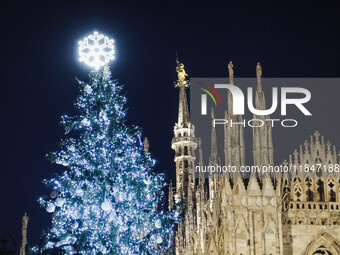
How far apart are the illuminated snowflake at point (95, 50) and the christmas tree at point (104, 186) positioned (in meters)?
0.54

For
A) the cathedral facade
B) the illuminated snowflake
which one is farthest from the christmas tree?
the cathedral facade

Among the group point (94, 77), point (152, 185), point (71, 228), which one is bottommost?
point (71, 228)

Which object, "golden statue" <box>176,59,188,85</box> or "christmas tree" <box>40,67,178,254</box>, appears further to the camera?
"golden statue" <box>176,59,188,85</box>

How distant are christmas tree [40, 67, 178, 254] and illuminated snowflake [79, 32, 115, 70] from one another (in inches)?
21.2

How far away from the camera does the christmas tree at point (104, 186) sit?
61.1 feet

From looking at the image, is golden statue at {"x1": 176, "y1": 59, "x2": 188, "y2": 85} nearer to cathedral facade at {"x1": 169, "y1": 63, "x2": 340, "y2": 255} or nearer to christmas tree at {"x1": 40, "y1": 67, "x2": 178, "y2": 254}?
cathedral facade at {"x1": 169, "y1": 63, "x2": 340, "y2": 255}

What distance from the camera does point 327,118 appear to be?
28203mm

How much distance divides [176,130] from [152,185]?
1299 inches

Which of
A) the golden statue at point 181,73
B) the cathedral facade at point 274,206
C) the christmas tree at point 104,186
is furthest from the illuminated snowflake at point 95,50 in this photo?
the golden statue at point 181,73

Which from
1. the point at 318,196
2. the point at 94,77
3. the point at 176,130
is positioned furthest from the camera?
the point at 176,130

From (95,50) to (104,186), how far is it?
4.55 m

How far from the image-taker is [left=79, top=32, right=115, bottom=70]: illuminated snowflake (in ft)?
63.6

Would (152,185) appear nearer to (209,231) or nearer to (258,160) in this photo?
(258,160)

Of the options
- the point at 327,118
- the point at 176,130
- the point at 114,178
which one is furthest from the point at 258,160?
the point at 176,130
